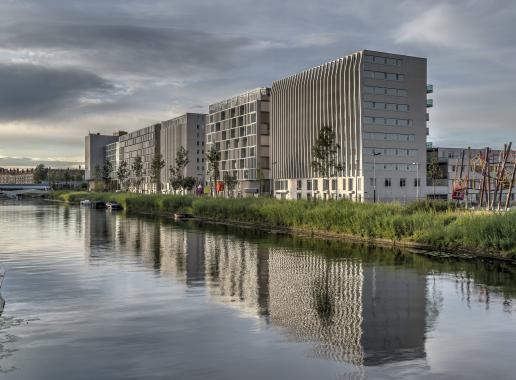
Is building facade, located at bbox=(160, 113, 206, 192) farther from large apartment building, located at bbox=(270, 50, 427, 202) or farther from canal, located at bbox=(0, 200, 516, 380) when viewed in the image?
canal, located at bbox=(0, 200, 516, 380)

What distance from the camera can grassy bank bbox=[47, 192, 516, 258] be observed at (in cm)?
3231

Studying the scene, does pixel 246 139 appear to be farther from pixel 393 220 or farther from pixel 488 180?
pixel 393 220

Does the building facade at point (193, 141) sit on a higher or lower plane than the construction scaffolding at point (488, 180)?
higher

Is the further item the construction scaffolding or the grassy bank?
the construction scaffolding

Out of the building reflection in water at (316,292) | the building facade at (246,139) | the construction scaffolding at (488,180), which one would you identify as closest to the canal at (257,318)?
the building reflection in water at (316,292)

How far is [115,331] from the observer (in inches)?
602

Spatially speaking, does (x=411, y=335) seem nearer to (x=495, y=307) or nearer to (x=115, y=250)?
(x=495, y=307)

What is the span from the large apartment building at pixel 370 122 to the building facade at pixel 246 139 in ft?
60.8

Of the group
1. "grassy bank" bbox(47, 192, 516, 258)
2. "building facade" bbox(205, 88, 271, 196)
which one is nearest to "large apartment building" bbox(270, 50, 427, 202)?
"building facade" bbox(205, 88, 271, 196)

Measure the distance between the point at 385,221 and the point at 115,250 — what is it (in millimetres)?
18471

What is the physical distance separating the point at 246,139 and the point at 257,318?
123 m

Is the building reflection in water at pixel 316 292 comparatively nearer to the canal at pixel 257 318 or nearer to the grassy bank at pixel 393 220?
the canal at pixel 257 318

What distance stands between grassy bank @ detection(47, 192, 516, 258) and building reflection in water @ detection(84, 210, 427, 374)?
7.21m

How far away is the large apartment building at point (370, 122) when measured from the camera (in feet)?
336
